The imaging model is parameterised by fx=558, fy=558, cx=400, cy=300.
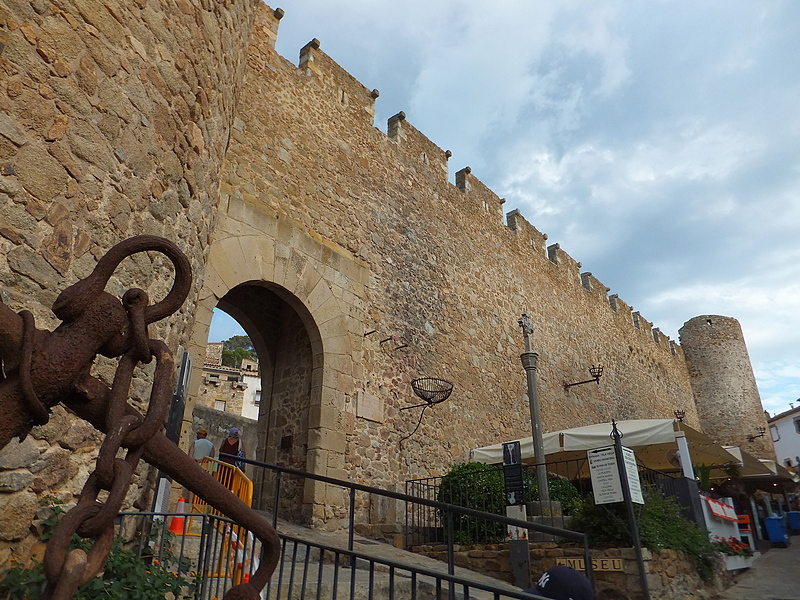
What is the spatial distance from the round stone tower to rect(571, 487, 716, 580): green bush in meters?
19.5

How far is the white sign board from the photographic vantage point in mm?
5820

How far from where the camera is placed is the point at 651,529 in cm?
595

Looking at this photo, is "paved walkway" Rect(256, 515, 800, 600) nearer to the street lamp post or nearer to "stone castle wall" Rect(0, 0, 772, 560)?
"stone castle wall" Rect(0, 0, 772, 560)

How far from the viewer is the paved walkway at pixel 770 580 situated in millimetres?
6859

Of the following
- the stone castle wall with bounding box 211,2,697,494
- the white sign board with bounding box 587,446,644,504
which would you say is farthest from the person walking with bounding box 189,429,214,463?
the white sign board with bounding box 587,446,644,504

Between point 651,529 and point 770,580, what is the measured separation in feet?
12.6

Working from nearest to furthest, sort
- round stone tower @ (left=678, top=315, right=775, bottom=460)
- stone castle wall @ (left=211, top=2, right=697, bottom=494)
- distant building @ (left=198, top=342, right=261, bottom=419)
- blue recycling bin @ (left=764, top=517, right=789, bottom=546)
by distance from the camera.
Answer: stone castle wall @ (left=211, top=2, right=697, bottom=494) < blue recycling bin @ (left=764, top=517, right=789, bottom=546) < round stone tower @ (left=678, top=315, right=775, bottom=460) < distant building @ (left=198, top=342, right=261, bottom=419)

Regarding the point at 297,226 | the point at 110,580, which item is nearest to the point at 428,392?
the point at 297,226

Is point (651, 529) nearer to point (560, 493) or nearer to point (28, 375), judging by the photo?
point (560, 493)

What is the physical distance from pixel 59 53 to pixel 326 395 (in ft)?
16.5

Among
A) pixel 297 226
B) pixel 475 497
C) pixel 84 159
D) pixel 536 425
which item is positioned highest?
pixel 297 226

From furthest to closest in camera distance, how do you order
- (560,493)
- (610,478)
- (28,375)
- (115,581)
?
(560,493) < (610,478) < (115,581) < (28,375)

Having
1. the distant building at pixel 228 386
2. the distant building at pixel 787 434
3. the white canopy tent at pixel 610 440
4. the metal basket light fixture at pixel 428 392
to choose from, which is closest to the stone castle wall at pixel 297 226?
the metal basket light fixture at pixel 428 392

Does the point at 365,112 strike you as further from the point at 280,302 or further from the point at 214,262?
the point at 214,262
